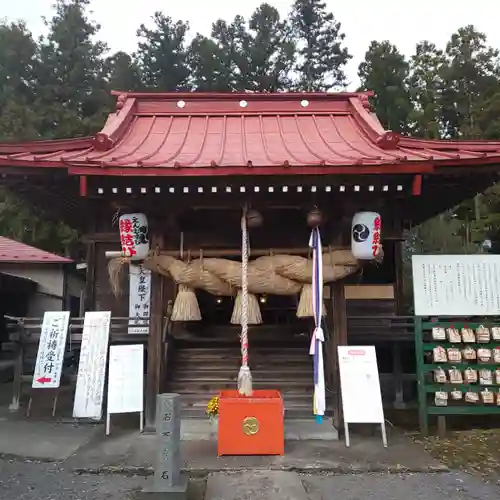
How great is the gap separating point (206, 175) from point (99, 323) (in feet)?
10.6

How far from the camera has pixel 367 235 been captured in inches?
231

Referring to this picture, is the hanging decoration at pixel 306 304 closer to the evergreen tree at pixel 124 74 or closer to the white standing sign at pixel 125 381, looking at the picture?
the white standing sign at pixel 125 381

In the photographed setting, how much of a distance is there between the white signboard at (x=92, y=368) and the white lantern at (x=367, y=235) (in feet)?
12.9

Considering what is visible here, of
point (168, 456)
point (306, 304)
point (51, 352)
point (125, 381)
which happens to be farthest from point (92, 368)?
point (306, 304)

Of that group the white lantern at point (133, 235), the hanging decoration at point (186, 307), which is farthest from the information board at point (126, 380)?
the white lantern at point (133, 235)

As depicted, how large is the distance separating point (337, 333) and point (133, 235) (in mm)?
2945

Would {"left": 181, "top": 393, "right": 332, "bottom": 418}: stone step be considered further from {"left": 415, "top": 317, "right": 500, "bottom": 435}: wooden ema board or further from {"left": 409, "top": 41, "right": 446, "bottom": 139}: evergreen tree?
{"left": 409, "top": 41, "right": 446, "bottom": 139}: evergreen tree

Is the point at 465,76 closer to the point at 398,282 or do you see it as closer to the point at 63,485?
the point at 398,282

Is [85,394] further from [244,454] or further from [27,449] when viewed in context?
[244,454]

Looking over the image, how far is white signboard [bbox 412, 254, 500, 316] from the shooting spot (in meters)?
6.27

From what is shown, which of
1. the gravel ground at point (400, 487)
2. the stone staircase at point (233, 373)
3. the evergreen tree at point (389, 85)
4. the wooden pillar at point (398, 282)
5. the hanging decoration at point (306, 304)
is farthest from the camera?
the evergreen tree at point (389, 85)

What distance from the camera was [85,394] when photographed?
6801mm

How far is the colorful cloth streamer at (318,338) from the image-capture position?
18.9 feet

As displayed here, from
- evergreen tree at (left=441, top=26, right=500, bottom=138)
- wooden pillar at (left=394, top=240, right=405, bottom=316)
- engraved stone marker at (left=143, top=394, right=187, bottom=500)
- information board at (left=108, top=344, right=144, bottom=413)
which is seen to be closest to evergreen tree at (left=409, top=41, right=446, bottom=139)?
evergreen tree at (left=441, top=26, right=500, bottom=138)
